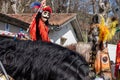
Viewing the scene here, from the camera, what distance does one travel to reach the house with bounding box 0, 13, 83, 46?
63.6ft

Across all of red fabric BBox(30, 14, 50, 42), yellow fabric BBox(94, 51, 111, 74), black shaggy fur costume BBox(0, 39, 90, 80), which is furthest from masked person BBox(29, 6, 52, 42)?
yellow fabric BBox(94, 51, 111, 74)

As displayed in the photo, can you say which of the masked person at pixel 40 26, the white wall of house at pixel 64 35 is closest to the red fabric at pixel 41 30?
the masked person at pixel 40 26

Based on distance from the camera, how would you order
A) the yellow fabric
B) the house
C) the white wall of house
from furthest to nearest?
the white wall of house → the house → the yellow fabric

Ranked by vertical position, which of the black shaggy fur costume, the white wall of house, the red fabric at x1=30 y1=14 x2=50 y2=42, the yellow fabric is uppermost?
the black shaggy fur costume

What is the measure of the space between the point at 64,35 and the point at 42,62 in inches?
1006

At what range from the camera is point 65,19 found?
2572 centimetres

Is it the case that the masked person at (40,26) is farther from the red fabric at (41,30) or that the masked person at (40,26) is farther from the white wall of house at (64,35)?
the white wall of house at (64,35)

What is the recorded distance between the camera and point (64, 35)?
27.5 m

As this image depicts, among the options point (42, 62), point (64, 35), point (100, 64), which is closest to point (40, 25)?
point (42, 62)

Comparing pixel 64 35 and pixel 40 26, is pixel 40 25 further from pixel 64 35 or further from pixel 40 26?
pixel 64 35

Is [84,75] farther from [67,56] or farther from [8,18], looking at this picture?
[8,18]

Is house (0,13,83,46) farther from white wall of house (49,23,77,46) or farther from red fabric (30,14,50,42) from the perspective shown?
red fabric (30,14,50,42)

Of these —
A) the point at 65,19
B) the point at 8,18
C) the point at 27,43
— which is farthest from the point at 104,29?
the point at 65,19

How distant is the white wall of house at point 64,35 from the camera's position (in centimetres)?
2556
